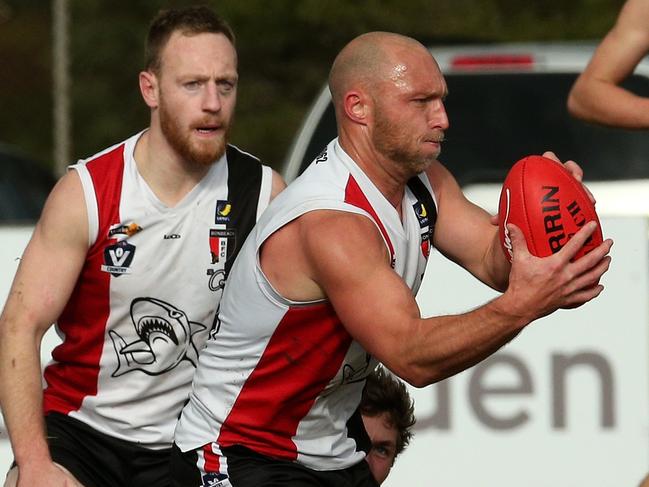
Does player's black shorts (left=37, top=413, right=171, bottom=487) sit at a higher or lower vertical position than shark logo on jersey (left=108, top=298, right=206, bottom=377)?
lower

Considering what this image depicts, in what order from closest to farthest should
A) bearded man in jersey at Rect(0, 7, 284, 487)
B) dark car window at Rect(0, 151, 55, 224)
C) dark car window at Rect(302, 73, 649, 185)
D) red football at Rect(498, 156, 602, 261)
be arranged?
red football at Rect(498, 156, 602, 261) < bearded man in jersey at Rect(0, 7, 284, 487) < dark car window at Rect(302, 73, 649, 185) < dark car window at Rect(0, 151, 55, 224)

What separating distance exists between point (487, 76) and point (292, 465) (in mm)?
3431

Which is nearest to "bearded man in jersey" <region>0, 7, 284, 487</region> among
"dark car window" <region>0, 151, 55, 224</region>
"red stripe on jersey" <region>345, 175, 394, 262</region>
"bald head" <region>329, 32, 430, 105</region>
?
"bald head" <region>329, 32, 430, 105</region>

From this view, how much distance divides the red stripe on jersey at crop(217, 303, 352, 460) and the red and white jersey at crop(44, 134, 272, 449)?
0.50 m

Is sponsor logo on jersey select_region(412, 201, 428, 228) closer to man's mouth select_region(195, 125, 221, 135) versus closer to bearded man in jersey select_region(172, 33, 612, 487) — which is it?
bearded man in jersey select_region(172, 33, 612, 487)

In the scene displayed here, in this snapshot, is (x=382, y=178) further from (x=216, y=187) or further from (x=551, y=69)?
(x=551, y=69)

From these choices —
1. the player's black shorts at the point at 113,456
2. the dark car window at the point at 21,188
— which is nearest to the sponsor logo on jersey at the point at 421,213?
the player's black shorts at the point at 113,456

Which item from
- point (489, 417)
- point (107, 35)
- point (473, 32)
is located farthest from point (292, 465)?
point (107, 35)

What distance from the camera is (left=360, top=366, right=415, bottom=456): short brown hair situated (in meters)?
5.06

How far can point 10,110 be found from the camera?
65.1ft

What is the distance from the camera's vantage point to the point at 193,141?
15.5ft

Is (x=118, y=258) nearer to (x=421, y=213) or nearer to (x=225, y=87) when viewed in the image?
(x=225, y=87)

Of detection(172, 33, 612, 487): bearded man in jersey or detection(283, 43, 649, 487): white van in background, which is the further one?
detection(283, 43, 649, 487): white van in background

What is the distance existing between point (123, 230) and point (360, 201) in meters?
0.97
